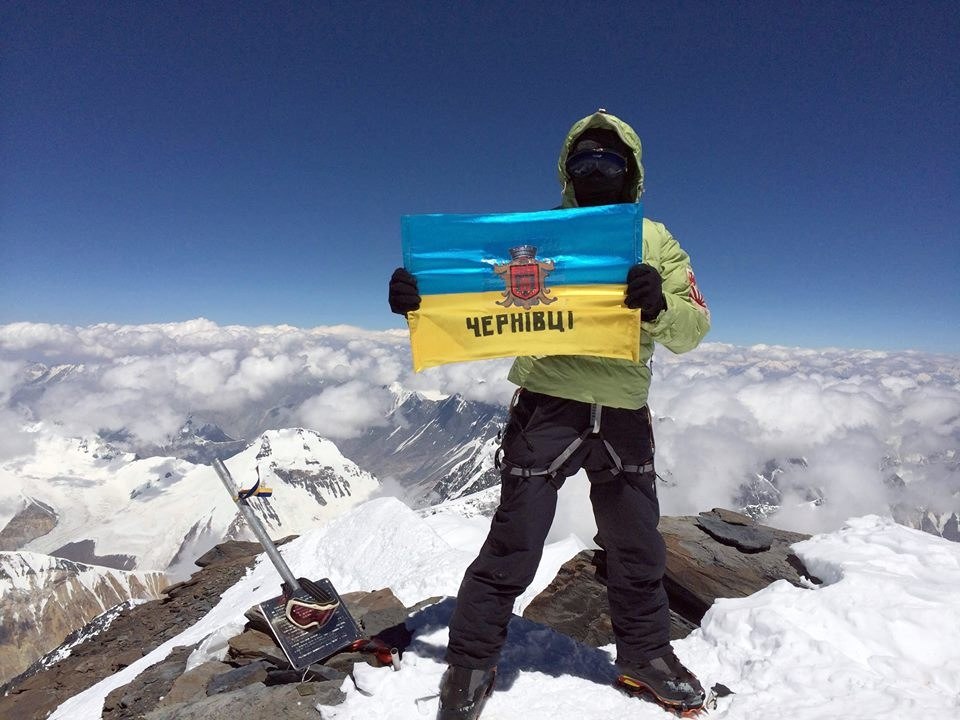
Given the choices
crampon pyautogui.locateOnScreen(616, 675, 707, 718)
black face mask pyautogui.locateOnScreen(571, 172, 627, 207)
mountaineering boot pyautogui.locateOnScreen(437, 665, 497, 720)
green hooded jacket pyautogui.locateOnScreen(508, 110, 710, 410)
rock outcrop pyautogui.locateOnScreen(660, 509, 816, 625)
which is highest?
black face mask pyautogui.locateOnScreen(571, 172, 627, 207)

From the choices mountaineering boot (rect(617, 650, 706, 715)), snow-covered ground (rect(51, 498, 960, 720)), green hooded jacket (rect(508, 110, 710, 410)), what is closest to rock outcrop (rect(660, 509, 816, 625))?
snow-covered ground (rect(51, 498, 960, 720))

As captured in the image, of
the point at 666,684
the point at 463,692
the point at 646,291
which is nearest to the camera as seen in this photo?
the point at 646,291

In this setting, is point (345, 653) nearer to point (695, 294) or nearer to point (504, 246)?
point (504, 246)

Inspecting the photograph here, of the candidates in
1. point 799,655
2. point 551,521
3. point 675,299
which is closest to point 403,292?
point 675,299

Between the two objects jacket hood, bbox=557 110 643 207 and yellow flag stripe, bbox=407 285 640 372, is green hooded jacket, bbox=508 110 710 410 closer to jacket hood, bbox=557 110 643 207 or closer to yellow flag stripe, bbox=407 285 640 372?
jacket hood, bbox=557 110 643 207

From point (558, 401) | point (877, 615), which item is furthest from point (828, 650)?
point (558, 401)

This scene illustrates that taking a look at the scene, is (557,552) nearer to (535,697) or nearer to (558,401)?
(535,697)

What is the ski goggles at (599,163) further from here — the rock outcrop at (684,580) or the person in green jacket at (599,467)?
the rock outcrop at (684,580)
